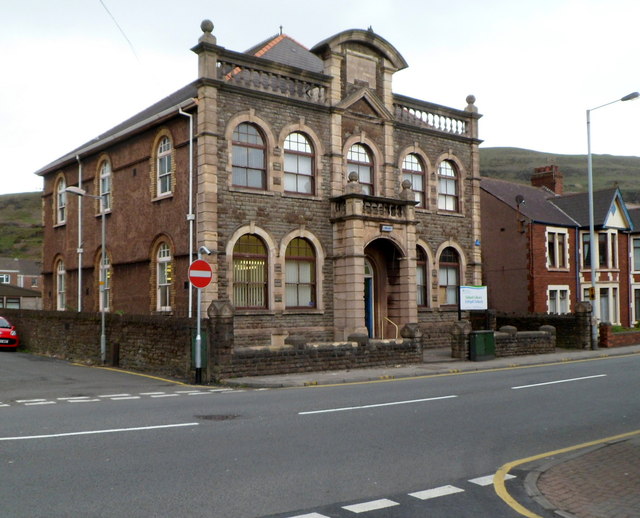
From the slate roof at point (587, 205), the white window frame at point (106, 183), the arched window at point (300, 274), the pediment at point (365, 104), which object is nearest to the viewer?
the arched window at point (300, 274)

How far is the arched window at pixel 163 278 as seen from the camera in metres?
23.8

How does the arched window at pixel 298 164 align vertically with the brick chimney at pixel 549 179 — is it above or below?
below

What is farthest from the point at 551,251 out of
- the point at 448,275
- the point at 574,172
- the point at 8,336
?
the point at 574,172

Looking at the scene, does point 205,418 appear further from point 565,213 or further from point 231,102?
point 565,213

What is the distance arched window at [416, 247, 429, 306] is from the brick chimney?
1936 centimetres

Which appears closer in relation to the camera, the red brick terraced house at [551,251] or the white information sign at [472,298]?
the white information sign at [472,298]

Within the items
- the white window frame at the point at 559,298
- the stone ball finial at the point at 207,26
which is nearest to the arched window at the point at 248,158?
the stone ball finial at the point at 207,26

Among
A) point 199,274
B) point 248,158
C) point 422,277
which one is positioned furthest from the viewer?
point 422,277

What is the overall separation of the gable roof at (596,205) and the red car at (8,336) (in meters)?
28.8

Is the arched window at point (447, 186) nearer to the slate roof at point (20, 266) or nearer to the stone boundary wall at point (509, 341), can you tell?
the stone boundary wall at point (509, 341)

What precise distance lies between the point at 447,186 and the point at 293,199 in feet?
27.7

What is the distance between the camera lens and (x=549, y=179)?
44.0 m

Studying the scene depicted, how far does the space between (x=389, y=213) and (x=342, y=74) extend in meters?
5.55

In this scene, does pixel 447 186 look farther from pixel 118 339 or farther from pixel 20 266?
pixel 20 266
